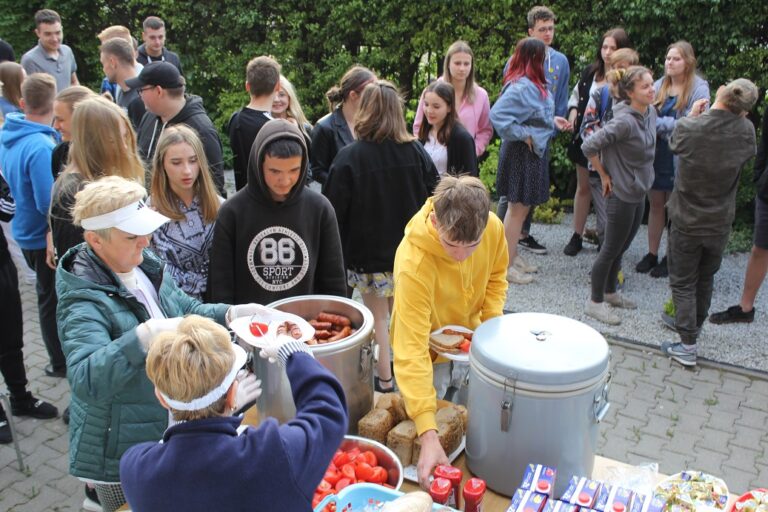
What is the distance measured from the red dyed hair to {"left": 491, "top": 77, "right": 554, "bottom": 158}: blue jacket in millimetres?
45

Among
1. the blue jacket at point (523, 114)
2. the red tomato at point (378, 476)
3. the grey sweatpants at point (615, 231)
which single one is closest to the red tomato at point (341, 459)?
the red tomato at point (378, 476)

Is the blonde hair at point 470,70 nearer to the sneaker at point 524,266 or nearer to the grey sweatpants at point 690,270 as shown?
the sneaker at point 524,266

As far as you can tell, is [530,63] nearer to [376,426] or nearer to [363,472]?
[376,426]

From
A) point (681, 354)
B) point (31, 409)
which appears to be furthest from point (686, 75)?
point (31, 409)

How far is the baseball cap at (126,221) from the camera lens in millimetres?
2255

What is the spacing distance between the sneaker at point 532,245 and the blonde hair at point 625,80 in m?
2.01

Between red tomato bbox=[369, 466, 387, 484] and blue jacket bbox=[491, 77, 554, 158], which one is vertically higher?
blue jacket bbox=[491, 77, 554, 158]

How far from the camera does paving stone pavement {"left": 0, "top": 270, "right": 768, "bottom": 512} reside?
3.62m

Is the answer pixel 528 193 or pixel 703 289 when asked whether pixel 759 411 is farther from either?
pixel 528 193

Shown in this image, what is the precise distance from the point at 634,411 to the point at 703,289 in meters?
1.12

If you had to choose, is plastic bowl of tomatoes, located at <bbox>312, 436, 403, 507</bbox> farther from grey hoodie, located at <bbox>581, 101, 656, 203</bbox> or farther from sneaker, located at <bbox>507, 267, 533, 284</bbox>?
sneaker, located at <bbox>507, 267, 533, 284</bbox>

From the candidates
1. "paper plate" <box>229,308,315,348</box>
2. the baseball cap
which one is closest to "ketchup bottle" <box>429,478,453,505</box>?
"paper plate" <box>229,308,315,348</box>

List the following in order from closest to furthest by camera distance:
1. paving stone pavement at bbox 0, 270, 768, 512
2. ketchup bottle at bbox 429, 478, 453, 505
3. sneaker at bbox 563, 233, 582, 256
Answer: ketchup bottle at bbox 429, 478, 453, 505
paving stone pavement at bbox 0, 270, 768, 512
sneaker at bbox 563, 233, 582, 256

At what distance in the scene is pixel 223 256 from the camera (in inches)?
120
